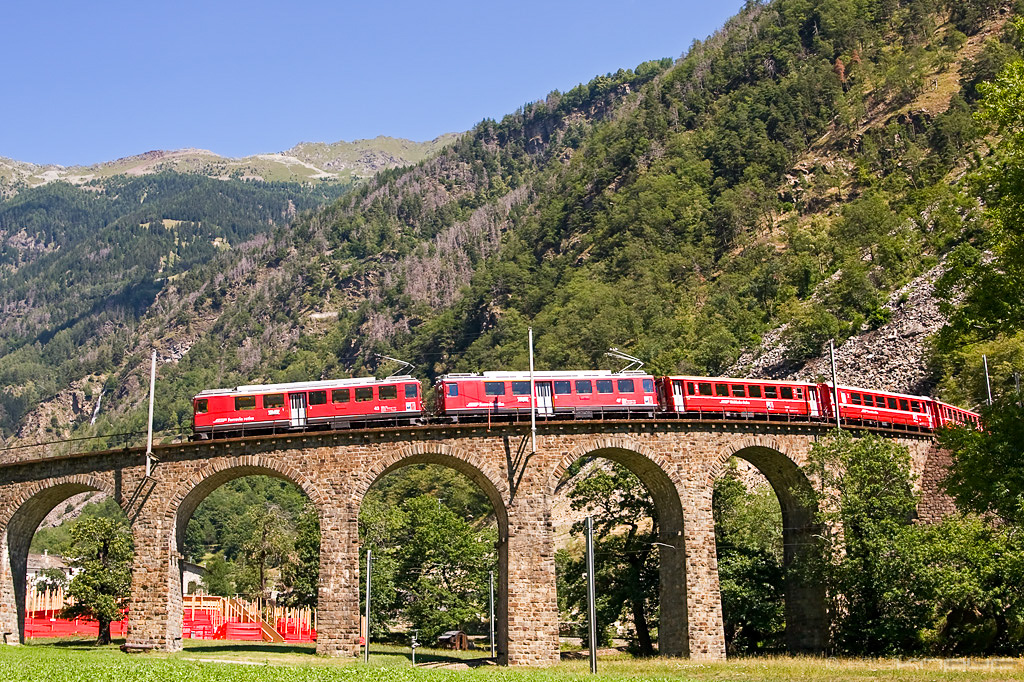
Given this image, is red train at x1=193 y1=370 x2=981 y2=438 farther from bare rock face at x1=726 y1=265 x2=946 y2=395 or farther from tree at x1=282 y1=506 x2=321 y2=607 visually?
bare rock face at x1=726 y1=265 x2=946 y2=395

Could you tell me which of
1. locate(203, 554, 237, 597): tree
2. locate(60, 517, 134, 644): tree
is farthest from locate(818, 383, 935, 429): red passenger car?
locate(203, 554, 237, 597): tree

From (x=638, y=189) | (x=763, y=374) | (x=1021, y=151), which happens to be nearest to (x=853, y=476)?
(x=1021, y=151)

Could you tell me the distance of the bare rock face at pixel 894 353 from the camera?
85750mm

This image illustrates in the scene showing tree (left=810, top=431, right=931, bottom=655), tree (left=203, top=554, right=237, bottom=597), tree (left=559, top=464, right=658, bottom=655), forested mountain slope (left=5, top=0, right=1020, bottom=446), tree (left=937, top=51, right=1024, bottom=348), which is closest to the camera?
tree (left=937, top=51, right=1024, bottom=348)

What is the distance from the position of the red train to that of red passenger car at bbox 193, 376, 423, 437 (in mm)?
53

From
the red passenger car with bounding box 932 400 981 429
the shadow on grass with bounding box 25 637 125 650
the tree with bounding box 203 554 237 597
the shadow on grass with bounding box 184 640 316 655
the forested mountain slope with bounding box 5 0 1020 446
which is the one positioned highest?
the forested mountain slope with bounding box 5 0 1020 446

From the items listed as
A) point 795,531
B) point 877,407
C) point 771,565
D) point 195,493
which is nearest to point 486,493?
point 195,493

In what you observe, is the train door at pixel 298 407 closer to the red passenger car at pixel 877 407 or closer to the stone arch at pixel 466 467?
the stone arch at pixel 466 467

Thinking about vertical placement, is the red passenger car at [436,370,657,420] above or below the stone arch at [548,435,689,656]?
above

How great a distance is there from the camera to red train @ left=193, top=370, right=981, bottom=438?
169 ft

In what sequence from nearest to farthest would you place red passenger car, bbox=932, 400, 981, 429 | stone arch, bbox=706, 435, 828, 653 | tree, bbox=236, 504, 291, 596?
stone arch, bbox=706, 435, 828, 653 → red passenger car, bbox=932, 400, 981, 429 → tree, bbox=236, 504, 291, 596

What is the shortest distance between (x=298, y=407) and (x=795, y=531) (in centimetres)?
2779

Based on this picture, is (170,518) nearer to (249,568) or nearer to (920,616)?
(920,616)

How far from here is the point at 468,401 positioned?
5175 centimetres
